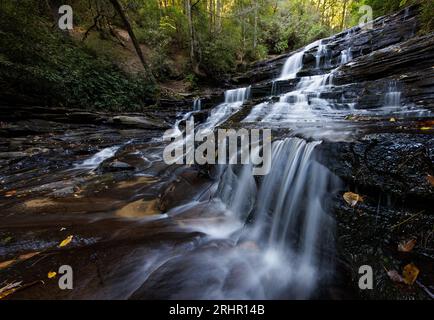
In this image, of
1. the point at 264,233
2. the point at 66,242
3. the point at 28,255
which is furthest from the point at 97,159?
the point at 264,233

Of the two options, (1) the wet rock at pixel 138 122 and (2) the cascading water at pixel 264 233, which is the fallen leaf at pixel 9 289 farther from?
(1) the wet rock at pixel 138 122

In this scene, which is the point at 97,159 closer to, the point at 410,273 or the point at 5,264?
the point at 5,264

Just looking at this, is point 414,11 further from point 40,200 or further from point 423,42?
point 40,200

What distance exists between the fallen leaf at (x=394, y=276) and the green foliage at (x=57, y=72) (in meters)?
9.09

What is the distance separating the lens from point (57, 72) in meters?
7.89

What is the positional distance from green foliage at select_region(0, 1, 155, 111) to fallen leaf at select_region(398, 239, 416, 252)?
9095mm

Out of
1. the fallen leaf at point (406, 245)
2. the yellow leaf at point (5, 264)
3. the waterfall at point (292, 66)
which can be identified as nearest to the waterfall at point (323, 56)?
the waterfall at point (292, 66)

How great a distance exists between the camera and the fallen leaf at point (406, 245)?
177cm

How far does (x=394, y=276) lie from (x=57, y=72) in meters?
10.0

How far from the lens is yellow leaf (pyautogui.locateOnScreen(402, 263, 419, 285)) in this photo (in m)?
1.65

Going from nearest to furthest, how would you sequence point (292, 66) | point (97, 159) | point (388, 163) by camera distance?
point (388, 163), point (97, 159), point (292, 66)

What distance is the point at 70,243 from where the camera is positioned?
255cm
